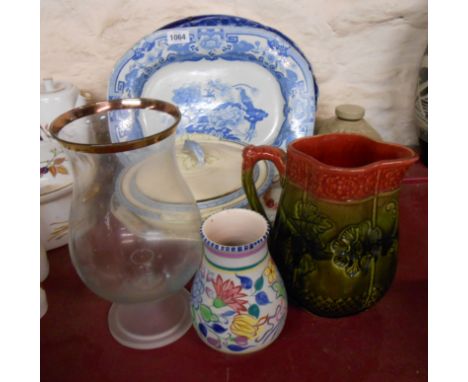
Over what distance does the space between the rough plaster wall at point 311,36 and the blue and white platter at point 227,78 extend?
0.07m

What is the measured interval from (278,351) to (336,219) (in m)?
0.16

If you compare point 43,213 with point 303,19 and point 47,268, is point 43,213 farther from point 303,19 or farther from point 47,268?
point 303,19

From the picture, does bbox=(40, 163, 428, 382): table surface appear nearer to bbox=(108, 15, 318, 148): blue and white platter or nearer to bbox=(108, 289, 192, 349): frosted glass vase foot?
bbox=(108, 289, 192, 349): frosted glass vase foot

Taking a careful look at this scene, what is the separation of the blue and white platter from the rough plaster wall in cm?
7

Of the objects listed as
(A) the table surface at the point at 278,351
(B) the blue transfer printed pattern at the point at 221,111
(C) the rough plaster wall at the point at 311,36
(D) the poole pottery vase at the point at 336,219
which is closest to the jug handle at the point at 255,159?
(D) the poole pottery vase at the point at 336,219

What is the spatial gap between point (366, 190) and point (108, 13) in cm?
57

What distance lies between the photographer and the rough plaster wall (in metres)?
0.71

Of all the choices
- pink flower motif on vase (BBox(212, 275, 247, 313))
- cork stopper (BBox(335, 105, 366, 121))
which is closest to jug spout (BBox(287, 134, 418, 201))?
pink flower motif on vase (BBox(212, 275, 247, 313))

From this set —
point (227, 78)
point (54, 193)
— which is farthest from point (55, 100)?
point (227, 78)

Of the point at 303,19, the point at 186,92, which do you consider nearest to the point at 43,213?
the point at 186,92

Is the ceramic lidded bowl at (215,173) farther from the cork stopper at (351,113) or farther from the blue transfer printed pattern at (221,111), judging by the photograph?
the cork stopper at (351,113)

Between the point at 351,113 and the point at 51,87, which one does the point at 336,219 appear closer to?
the point at 351,113

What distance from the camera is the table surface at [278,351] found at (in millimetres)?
408

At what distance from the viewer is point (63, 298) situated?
51cm
